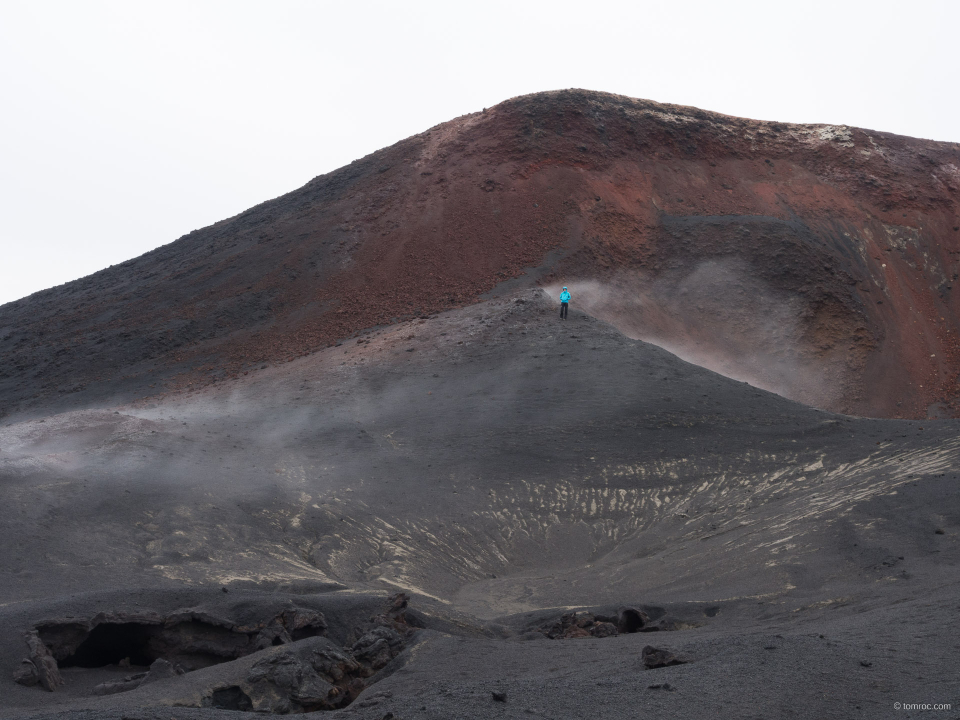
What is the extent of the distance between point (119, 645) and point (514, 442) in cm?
897

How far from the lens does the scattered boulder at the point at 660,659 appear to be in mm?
6812

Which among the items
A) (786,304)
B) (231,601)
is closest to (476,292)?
(786,304)

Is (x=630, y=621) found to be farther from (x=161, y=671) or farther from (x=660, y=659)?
(x=161, y=671)

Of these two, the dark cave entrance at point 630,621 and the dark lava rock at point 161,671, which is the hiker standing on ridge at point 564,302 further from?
the dark lava rock at point 161,671

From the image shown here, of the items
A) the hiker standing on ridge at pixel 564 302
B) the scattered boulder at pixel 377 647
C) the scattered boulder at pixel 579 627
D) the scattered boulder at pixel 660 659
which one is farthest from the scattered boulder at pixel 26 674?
the hiker standing on ridge at pixel 564 302

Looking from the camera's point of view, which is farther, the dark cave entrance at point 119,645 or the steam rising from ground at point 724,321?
the steam rising from ground at point 724,321

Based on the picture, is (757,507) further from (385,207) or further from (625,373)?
(385,207)

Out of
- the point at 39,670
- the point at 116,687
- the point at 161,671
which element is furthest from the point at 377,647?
the point at 39,670

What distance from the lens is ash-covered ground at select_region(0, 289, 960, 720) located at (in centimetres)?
672

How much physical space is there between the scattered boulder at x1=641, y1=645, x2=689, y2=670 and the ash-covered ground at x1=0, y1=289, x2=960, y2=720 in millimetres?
24

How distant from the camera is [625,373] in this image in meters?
18.0

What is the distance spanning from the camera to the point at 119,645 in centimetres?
847

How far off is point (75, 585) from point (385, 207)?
813 inches

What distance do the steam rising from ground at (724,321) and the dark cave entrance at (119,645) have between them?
16648 millimetres
